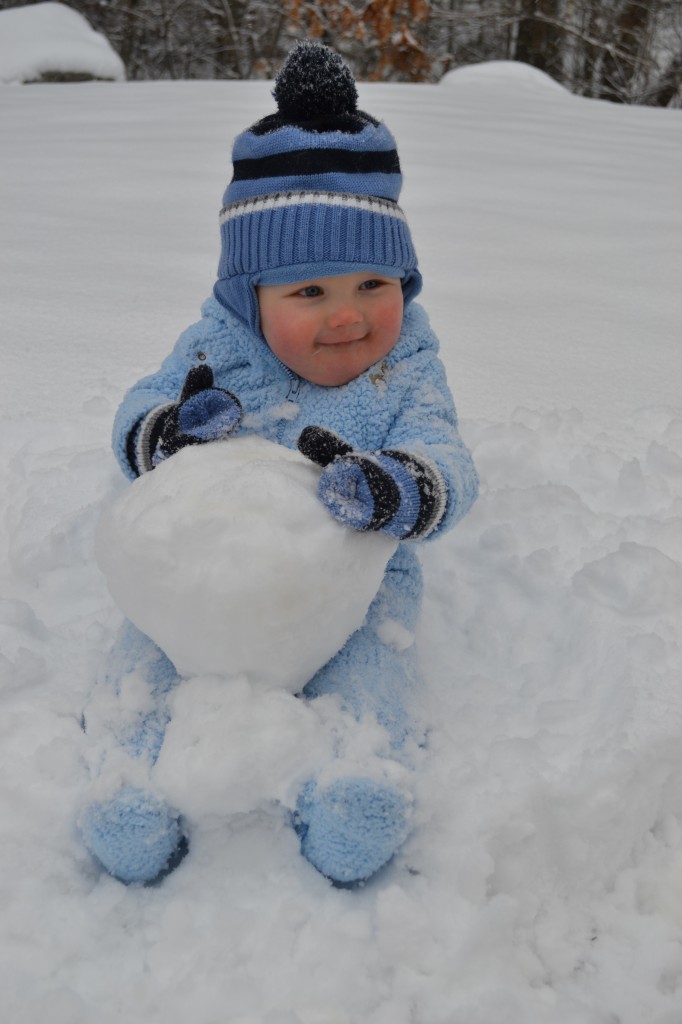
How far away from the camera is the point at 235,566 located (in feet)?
3.61

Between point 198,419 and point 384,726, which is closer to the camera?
point 384,726

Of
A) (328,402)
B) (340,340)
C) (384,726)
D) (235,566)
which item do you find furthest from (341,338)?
(384,726)

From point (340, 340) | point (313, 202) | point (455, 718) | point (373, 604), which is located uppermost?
point (313, 202)

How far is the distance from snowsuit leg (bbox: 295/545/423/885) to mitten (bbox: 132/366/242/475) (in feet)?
1.22

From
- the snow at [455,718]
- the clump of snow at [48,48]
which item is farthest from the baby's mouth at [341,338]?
the clump of snow at [48,48]

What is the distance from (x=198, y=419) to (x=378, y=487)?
37 centimetres

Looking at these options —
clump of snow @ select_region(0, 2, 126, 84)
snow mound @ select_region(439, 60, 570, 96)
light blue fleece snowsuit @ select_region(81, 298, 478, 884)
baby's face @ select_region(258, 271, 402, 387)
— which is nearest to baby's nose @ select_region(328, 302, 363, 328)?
baby's face @ select_region(258, 271, 402, 387)

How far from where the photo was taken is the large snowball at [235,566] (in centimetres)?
111

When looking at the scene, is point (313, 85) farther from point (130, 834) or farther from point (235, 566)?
point (130, 834)

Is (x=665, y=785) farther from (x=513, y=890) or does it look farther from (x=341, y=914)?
(x=341, y=914)

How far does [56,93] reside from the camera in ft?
18.8

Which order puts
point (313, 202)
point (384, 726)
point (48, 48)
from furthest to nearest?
point (48, 48) < point (313, 202) < point (384, 726)

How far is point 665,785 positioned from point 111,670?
2.77 ft

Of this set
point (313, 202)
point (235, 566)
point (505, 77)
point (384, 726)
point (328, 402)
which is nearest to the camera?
point (235, 566)
